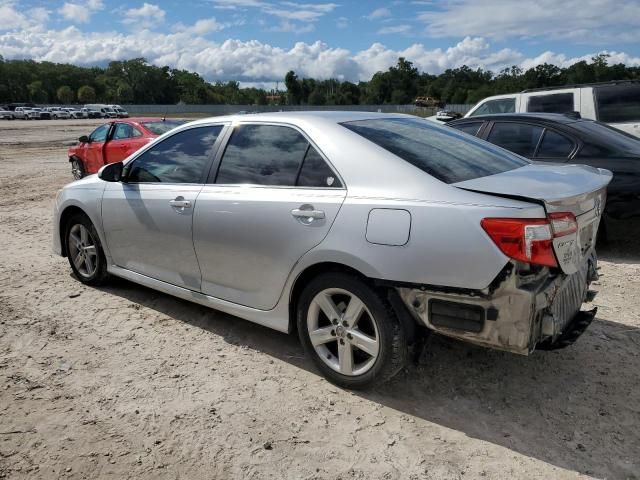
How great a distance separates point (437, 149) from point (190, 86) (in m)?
154

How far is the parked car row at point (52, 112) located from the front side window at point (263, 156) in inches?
2866

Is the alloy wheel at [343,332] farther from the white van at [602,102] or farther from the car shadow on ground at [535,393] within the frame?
the white van at [602,102]

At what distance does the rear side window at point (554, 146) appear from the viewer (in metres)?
5.93

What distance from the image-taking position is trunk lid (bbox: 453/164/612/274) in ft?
8.93

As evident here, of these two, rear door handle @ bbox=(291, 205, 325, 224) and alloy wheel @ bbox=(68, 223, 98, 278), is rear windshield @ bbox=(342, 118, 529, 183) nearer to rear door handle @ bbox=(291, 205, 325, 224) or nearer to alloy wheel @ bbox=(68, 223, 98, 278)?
rear door handle @ bbox=(291, 205, 325, 224)

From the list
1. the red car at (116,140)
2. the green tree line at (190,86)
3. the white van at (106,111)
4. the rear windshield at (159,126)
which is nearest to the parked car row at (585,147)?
the rear windshield at (159,126)

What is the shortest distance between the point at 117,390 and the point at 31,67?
148548 millimetres

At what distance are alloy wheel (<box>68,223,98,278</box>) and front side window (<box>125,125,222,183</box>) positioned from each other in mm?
927

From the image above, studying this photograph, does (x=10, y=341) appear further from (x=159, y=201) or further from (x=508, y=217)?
(x=508, y=217)

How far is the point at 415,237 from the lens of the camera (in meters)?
2.78

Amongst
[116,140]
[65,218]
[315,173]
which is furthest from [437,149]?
[116,140]

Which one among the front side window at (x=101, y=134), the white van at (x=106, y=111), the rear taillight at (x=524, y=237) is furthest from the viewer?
the white van at (x=106, y=111)

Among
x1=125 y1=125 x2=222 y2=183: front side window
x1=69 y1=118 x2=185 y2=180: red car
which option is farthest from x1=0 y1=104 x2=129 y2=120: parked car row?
x1=125 y1=125 x2=222 y2=183: front side window

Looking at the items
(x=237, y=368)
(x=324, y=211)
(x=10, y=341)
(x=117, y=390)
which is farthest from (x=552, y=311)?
(x=10, y=341)
